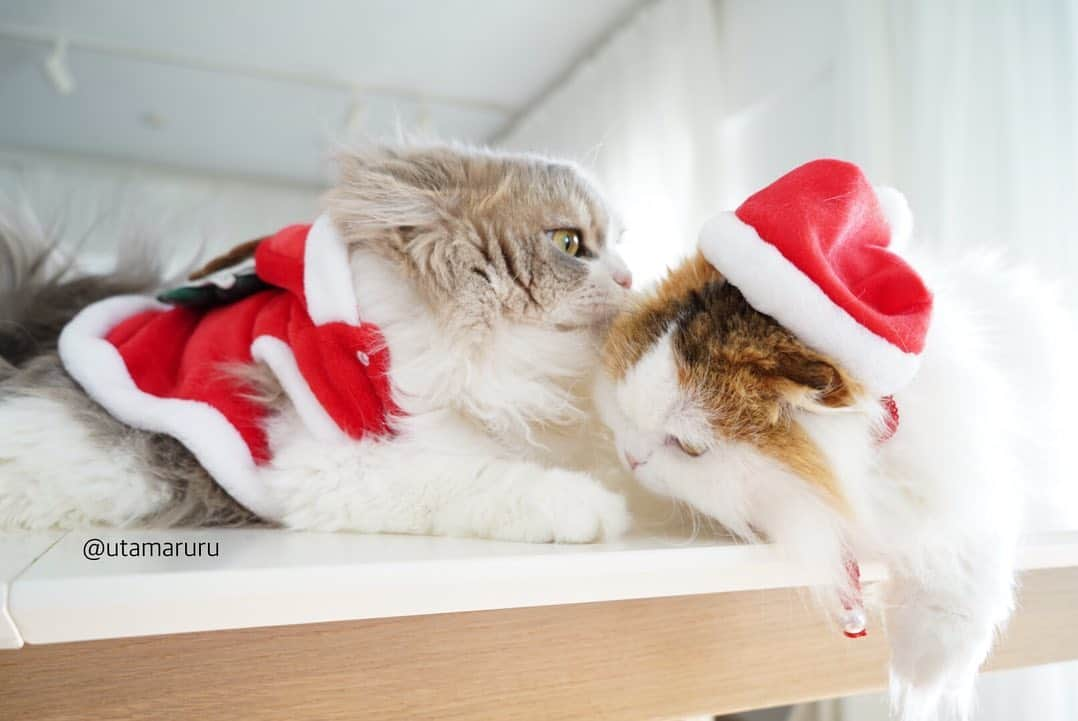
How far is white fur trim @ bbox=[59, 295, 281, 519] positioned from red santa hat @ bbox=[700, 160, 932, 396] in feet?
1.57

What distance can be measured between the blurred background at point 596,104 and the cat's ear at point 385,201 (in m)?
0.12

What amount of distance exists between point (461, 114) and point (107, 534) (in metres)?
3.18

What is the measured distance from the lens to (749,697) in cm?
62

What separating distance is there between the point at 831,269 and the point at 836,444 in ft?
0.45

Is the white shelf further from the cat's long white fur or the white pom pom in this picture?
the white pom pom

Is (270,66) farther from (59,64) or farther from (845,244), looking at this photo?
(845,244)

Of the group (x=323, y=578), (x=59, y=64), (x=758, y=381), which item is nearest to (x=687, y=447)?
(x=758, y=381)

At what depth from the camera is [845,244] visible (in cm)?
57

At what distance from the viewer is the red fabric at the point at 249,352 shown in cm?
69

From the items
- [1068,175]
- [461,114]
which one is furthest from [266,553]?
[461,114]

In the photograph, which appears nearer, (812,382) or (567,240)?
(812,382)

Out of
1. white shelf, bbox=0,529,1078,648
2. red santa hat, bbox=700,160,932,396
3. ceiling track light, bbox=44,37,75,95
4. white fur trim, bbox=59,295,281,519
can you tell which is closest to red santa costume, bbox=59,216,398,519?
white fur trim, bbox=59,295,281,519

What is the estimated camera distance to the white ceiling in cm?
257

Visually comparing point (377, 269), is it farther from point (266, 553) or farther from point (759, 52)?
point (759, 52)
